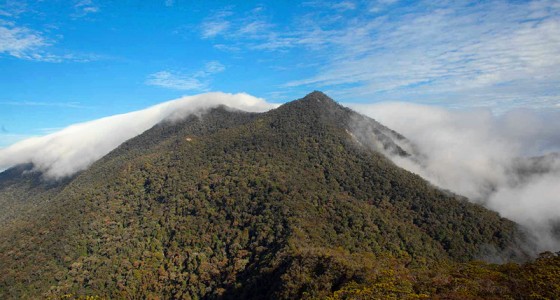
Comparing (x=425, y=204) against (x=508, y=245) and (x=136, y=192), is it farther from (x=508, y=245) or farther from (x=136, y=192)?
(x=136, y=192)

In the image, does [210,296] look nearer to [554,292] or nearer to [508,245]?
[554,292]

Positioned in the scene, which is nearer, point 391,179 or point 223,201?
point 223,201

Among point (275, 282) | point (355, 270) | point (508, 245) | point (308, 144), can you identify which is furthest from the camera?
point (308, 144)

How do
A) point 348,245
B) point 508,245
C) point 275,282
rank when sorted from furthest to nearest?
point 508,245 < point 348,245 < point 275,282

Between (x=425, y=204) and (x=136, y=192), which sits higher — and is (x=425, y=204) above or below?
below

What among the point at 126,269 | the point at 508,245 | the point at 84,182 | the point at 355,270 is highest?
the point at 84,182

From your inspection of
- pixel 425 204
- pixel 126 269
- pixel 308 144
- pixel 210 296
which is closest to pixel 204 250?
pixel 210 296
